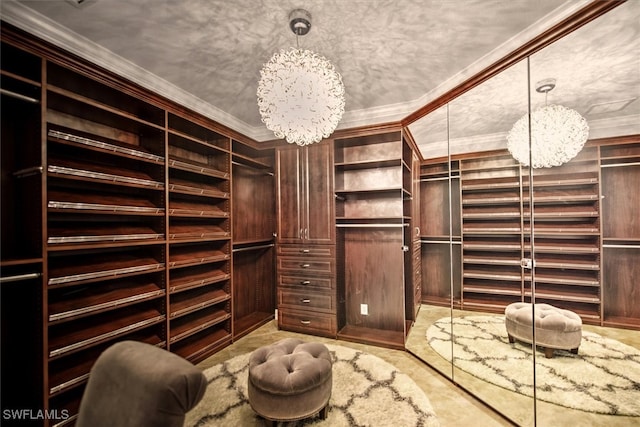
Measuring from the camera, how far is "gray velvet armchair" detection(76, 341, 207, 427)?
71 cm

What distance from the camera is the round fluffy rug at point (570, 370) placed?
1.56 m

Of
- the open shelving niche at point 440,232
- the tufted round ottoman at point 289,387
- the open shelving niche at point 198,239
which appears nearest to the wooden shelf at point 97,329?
the open shelving niche at point 198,239

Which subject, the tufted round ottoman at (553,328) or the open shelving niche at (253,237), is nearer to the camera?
the tufted round ottoman at (553,328)

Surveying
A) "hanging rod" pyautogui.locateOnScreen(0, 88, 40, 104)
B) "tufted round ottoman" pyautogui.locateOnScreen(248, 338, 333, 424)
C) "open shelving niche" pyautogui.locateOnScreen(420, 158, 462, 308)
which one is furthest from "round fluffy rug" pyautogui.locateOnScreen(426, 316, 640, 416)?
"hanging rod" pyautogui.locateOnScreen(0, 88, 40, 104)

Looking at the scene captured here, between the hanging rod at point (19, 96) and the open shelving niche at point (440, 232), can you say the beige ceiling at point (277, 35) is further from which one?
the open shelving niche at point (440, 232)

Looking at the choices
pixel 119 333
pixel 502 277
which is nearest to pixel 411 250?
pixel 502 277

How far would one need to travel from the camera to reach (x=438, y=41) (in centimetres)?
210

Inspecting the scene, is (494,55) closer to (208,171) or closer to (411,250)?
(411,250)

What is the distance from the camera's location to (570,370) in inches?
67.3

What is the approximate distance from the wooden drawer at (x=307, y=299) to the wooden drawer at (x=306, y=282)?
0.06 m

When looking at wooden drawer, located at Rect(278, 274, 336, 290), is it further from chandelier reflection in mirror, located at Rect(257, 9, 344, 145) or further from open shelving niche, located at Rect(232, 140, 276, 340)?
chandelier reflection in mirror, located at Rect(257, 9, 344, 145)

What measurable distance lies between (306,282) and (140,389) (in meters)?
2.64

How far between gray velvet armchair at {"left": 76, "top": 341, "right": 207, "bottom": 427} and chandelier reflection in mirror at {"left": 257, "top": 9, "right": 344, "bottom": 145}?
167 centimetres

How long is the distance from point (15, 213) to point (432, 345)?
12.2ft
